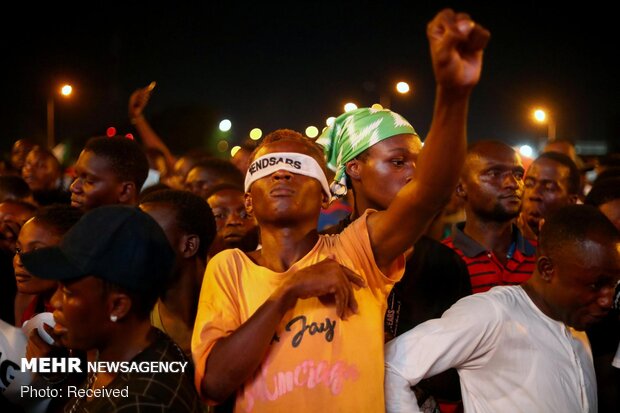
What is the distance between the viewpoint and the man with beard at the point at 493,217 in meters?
4.91

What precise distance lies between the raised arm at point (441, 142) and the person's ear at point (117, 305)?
1060 millimetres

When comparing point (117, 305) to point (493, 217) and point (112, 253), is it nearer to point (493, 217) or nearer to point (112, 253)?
point (112, 253)

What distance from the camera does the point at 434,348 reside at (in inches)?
124

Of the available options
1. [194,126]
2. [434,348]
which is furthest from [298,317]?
[194,126]

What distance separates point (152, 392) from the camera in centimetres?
254

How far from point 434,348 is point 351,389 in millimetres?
481

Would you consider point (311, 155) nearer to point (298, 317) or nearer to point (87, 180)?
point (298, 317)

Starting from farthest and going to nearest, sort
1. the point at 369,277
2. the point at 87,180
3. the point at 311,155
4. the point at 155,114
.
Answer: the point at 155,114 → the point at 87,180 → the point at 311,155 → the point at 369,277

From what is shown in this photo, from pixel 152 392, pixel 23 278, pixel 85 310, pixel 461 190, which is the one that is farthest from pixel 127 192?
pixel 152 392

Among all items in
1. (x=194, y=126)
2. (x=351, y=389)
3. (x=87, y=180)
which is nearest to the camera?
(x=351, y=389)

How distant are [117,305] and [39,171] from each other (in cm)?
681

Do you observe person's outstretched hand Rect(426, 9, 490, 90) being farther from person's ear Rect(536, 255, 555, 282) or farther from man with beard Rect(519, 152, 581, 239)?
man with beard Rect(519, 152, 581, 239)

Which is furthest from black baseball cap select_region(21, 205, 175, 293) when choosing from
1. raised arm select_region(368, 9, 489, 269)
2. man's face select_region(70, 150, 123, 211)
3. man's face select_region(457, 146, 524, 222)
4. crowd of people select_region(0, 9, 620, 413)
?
man's face select_region(457, 146, 524, 222)

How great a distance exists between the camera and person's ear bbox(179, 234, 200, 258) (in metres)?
4.00
